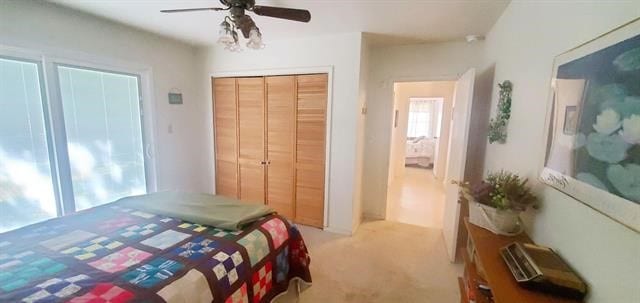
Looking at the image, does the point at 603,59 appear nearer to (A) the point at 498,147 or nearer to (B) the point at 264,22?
(A) the point at 498,147

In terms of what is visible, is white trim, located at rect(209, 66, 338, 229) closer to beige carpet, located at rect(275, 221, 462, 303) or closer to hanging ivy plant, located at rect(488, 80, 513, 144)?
beige carpet, located at rect(275, 221, 462, 303)

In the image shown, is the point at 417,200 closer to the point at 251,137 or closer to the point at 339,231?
the point at 339,231

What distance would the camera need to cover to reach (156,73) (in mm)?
3002

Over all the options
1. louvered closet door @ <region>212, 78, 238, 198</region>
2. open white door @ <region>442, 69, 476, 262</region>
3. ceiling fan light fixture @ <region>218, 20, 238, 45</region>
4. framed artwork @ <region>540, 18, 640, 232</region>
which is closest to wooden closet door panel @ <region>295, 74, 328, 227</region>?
louvered closet door @ <region>212, 78, 238, 198</region>

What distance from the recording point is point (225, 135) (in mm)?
3480

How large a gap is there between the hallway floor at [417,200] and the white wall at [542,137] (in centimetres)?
149

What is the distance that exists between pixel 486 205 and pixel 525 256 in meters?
0.42

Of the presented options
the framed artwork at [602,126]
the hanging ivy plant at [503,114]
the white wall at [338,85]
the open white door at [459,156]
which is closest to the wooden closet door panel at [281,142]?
the white wall at [338,85]

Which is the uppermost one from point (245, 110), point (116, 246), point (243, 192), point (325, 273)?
point (245, 110)

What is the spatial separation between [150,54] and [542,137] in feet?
12.1

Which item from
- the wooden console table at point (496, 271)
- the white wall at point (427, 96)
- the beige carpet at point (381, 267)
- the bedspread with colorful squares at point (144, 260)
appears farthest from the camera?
the white wall at point (427, 96)

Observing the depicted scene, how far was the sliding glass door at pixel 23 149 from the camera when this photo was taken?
78.4 inches

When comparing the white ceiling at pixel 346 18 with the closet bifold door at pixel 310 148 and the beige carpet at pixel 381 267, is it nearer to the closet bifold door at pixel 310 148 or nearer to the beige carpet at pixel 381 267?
the closet bifold door at pixel 310 148

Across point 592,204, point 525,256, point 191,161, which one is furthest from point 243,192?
point 592,204
